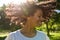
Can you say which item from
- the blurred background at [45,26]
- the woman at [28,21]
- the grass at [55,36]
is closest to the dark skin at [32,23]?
the woman at [28,21]

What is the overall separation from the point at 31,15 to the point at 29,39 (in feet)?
0.30

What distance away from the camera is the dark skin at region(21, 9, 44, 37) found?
0.62 metres

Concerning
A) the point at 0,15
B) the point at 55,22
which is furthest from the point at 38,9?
the point at 55,22

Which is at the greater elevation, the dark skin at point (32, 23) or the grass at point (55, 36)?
the dark skin at point (32, 23)

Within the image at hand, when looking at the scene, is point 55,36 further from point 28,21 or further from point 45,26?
point 28,21

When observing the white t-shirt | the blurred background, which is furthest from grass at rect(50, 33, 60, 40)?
the white t-shirt

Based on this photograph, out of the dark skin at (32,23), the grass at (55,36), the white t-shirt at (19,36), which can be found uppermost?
the dark skin at (32,23)

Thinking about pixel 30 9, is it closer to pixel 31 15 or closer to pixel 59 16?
pixel 31 15

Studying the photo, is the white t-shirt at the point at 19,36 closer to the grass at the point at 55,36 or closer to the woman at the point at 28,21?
the woman at the point at 28,21

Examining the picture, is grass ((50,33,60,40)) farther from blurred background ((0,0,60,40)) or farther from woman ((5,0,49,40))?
woman ((5,0,49,40))

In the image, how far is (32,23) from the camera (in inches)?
25.0

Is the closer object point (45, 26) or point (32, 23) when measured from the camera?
point (32, 23)

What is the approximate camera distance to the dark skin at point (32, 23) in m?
0.62

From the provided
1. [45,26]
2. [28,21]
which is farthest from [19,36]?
[45,26]
